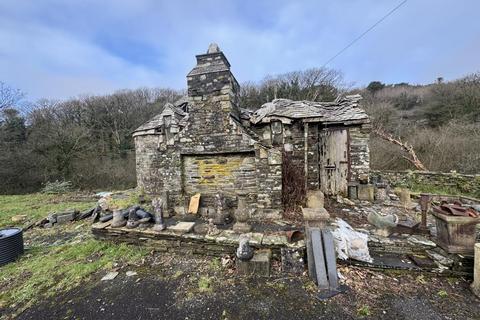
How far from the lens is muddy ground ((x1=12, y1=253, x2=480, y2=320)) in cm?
272

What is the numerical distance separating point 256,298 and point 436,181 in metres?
11.0

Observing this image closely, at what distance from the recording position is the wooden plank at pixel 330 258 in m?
3.18

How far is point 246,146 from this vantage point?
5672 mm

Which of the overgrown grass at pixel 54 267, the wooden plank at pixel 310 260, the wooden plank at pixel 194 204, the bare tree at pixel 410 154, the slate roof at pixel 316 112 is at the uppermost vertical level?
the slate roof at pixel 316 112

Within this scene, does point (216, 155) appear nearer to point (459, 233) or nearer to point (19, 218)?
point (459, 233)

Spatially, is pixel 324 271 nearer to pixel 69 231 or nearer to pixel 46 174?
pixel 69 231

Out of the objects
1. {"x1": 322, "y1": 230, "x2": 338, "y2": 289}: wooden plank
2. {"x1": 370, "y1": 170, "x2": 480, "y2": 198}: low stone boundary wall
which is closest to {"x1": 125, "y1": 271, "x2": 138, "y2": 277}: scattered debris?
{"x1": 322, "y1": 230, "x2": 338, "y2": 289}: wooden plank

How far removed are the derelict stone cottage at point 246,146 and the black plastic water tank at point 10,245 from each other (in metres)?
3.24

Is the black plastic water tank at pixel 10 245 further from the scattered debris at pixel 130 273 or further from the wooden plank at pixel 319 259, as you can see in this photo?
the wooden plank at pixel 319 259

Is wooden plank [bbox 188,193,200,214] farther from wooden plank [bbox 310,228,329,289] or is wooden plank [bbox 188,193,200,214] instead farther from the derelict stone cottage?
wooden plank [bbox 310,228,329,289]

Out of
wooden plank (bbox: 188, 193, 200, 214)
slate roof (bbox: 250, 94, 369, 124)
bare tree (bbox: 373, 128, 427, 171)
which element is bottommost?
wooden plank (bbox: 188, 193, 200, 214)

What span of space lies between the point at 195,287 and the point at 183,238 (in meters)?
1.24

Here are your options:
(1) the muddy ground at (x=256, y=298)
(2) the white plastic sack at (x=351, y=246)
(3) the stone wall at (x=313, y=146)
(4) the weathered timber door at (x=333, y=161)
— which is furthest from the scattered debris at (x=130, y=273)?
(4) the weathered timber door at (x=333, y=161)

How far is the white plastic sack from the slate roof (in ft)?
13.1
